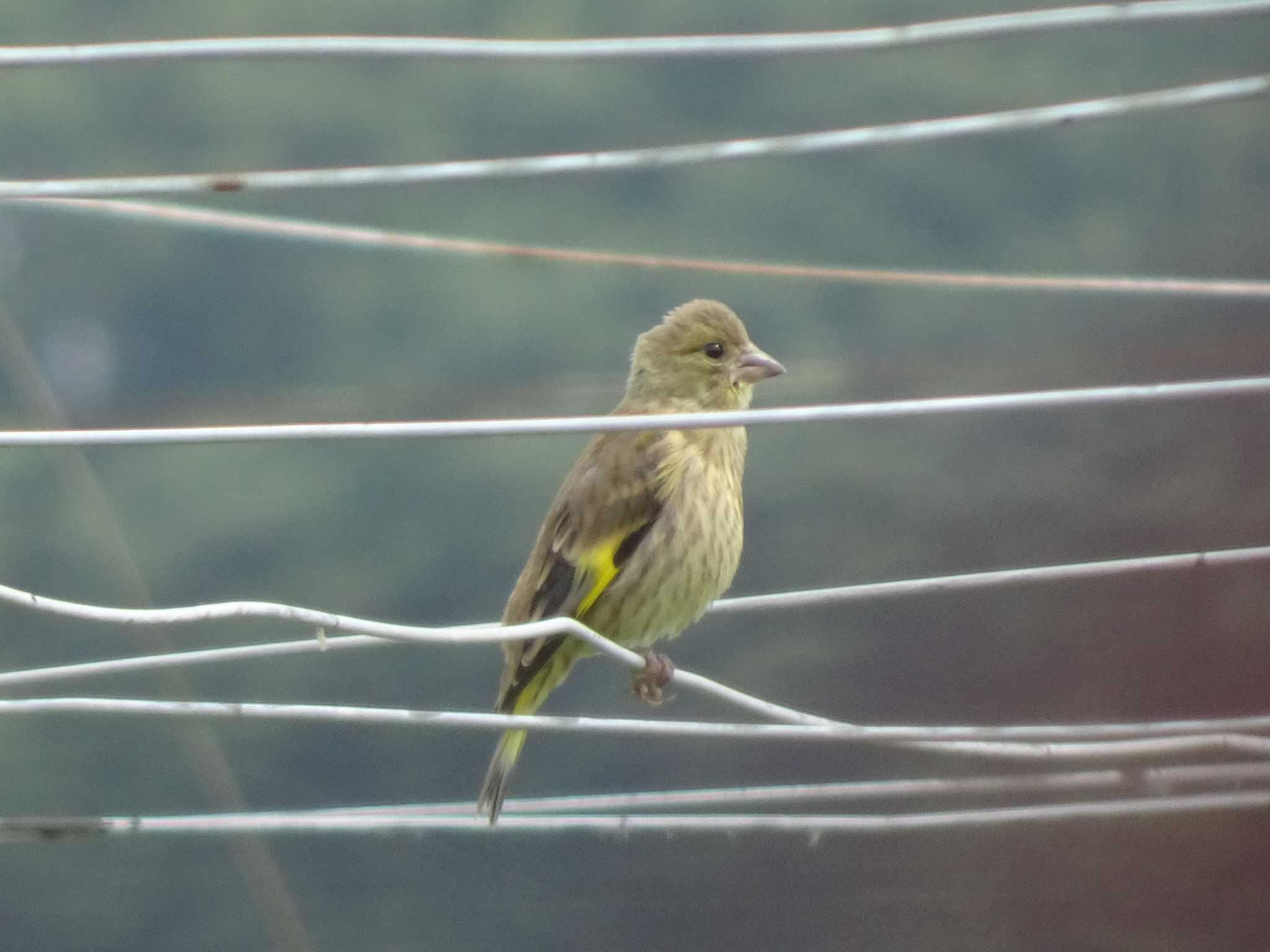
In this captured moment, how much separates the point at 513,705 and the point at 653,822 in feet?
3.53

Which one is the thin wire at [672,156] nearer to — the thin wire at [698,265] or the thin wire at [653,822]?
the thin wire at [698,265]

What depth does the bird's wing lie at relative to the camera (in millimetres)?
4332

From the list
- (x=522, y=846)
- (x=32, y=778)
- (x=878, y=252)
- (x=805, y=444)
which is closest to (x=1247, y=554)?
(x=522, y=846)

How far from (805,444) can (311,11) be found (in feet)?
27.6

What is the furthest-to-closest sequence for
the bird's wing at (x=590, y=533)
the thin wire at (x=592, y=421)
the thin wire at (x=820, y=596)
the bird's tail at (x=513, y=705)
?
the bird's wing at (x=590, y=533), the bird's tail at (x=513, y=705), the thin wire at (x=820, y=596), the thin wire at (x=592, y=421)

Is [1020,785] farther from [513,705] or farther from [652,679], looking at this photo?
[513,705]

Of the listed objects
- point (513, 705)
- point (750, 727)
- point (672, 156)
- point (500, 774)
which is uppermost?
point (672, 156)

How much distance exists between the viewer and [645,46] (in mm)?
3211

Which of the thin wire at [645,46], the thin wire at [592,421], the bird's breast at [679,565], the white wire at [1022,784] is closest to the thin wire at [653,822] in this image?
the white wire at [1022,784]

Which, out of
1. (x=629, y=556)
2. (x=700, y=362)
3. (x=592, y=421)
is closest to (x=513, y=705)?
(x=629, y=556)

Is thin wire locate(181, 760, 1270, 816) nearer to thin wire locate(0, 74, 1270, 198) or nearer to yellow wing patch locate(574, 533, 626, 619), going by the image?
yellow wing patch locate(574, 533, 626, 619)

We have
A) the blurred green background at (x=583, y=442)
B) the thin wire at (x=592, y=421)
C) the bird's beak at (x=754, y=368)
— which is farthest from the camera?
the blurred green background at (x=583, y=442)

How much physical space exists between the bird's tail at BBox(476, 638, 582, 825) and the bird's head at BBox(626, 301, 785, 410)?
79 cm

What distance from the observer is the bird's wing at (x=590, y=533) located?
4332 millimetres
